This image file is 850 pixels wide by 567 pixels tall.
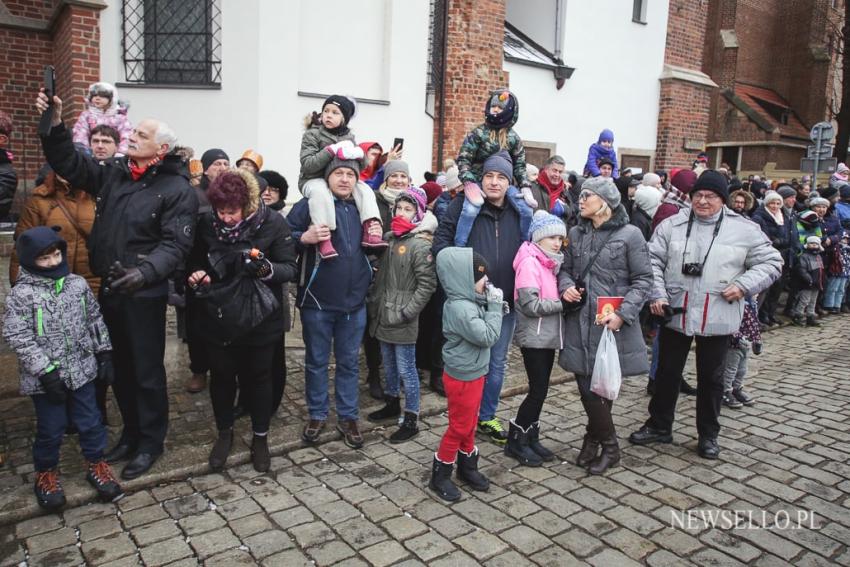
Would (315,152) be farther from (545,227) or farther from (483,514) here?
(483,514)

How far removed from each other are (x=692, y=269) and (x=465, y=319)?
188 centimetres

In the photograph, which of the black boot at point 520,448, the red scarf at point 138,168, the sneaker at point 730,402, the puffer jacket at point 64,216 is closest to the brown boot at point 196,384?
the puffer jacket at point 64,216

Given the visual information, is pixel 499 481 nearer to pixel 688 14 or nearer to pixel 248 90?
pixel 248 90

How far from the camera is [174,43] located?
28.6 ft

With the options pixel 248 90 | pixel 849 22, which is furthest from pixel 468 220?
pixel 849 22

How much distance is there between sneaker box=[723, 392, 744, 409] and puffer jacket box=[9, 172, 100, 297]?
521 cm

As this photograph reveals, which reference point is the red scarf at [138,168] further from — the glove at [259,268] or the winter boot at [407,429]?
the winter boot at [407,429]

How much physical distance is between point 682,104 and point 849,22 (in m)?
12.8

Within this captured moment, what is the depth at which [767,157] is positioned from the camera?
26172mm

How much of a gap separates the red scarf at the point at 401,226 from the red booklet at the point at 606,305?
4.90 feet

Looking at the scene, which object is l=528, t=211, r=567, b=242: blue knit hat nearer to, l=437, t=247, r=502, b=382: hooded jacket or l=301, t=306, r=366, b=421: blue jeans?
l=437, t=247, r=502, b=382: hooded jacket

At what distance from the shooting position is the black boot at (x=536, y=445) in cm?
453

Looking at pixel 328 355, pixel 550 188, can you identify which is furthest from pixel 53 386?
pixel 550 188

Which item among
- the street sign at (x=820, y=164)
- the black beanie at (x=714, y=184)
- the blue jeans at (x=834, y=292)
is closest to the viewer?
the black beanie at (x=714, y=184)
